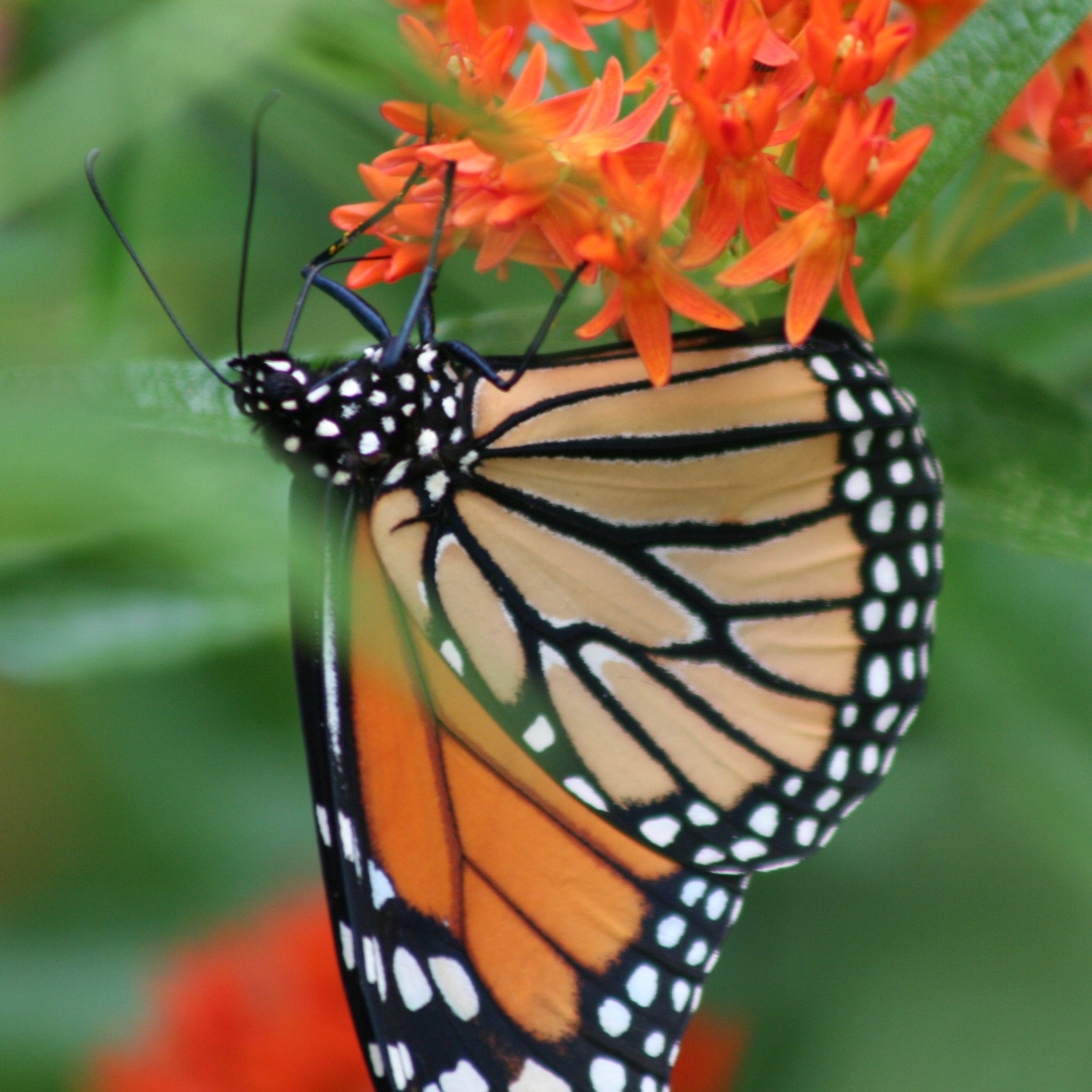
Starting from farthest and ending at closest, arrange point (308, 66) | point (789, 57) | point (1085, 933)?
point (1085, 933) < point (789, 57) < point (308, 66)

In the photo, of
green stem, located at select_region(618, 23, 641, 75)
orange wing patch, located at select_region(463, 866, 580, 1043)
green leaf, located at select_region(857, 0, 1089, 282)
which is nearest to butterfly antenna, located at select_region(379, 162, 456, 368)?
green stem, located at select_region(618, 23, 641, 75)

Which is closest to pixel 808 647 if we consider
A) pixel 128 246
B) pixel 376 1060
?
pixel 376 1060

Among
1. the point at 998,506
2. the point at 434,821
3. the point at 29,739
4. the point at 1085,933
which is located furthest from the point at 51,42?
the point at 1085,933

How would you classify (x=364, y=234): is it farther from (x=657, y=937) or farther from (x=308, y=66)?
(x=657, y=937)

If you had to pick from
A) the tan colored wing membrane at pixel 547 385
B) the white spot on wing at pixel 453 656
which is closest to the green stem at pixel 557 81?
the tan colored wing membrane at pixel 547 385

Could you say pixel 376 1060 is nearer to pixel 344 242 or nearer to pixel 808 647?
pixel 808 647

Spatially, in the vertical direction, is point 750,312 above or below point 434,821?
above

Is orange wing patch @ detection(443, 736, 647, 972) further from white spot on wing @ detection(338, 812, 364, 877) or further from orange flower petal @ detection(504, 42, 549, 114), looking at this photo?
orange flower petal @ detection(504, 42, 549, 114)
